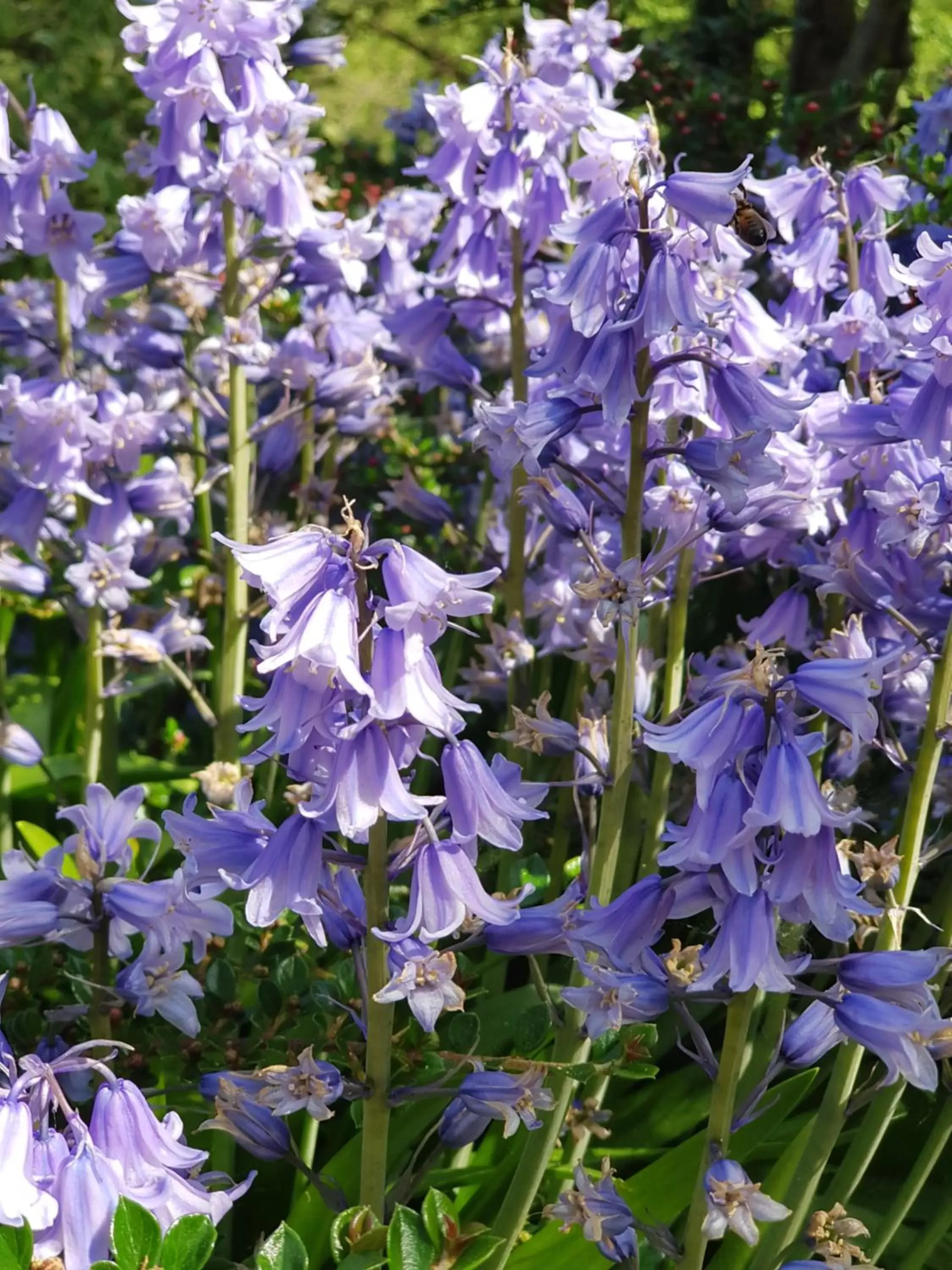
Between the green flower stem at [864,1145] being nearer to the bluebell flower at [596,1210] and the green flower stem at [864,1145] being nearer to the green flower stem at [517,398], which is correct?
the bluebell flower at [596,1210]

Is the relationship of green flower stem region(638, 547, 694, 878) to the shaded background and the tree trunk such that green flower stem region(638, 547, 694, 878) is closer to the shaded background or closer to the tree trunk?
the shaded background

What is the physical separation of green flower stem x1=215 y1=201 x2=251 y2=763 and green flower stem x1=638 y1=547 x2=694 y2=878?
0.97 metres

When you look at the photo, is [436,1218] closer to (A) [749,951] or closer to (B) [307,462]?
(A) [749,951]

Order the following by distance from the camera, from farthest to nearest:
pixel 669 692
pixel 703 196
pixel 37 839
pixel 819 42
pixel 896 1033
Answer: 1. pixel 819 42
2. pixel 37 839
3. pixel 669 692
4. pixel 703 196
5. pixel 896 1033

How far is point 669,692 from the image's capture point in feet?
8.26

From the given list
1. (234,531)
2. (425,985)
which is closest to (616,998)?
(425,985)

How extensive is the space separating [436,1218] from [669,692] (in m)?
1.11

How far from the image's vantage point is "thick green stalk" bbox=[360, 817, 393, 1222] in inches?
67.2

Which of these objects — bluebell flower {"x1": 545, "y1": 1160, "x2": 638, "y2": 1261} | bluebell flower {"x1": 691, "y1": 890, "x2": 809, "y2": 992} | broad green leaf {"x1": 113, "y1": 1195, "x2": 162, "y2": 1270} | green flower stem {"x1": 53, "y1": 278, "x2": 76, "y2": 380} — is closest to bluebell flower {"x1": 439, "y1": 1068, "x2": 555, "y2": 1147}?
bluebell flower {"x1": 545, "y1": 1160, "x2": 638, "y2": 1261}

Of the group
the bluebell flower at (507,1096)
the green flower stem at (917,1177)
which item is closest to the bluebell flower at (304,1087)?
the bluebell flower at (507,1096)

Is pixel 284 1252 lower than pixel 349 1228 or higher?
higher

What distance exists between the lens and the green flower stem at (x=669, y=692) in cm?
248

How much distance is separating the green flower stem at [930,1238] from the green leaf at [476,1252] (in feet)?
3.13

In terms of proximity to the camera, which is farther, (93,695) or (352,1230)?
(93,695)
